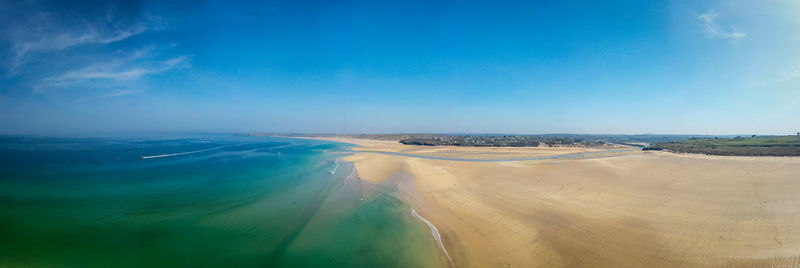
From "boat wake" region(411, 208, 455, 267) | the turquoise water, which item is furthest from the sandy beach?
the turquoise water

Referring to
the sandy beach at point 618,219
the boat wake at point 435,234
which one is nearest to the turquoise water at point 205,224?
the boat wake at point 435,234

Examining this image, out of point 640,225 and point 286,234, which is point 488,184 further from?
point 286,234

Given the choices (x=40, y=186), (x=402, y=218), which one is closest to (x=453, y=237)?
(x=402, y=218)

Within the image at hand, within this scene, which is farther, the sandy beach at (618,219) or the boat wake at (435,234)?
the boat wake at (435,234)

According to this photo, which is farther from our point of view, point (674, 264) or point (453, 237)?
point (453, 237)

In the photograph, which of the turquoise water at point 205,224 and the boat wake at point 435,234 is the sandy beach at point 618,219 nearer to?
the boat wake at point 435,234

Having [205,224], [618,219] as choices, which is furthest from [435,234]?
[205,224]

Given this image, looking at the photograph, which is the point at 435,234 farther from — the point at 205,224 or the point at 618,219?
the point at 205,224

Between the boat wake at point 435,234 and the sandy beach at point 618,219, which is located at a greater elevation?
the sandy beach at point 618,219
